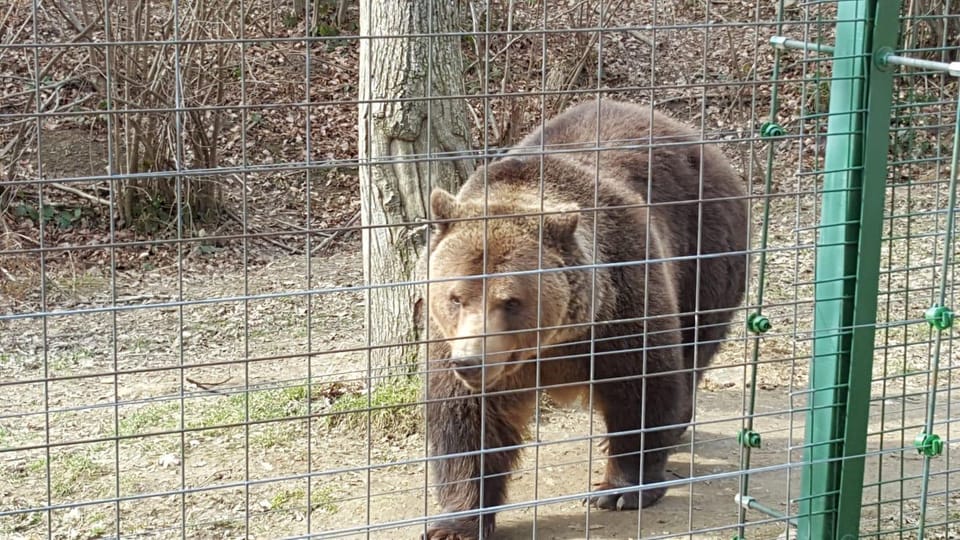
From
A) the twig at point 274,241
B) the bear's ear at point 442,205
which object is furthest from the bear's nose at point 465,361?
the twig at point 274,241

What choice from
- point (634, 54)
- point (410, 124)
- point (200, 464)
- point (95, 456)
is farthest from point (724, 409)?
point (634, 54)

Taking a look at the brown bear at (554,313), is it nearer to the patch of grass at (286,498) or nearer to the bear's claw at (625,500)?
the bear's claw at (625,500)

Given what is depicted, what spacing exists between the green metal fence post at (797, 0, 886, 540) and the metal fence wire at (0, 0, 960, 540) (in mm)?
12

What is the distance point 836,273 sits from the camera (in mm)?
4223

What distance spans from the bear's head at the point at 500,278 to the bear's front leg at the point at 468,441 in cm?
18

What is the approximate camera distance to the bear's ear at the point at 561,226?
5215 millimetres

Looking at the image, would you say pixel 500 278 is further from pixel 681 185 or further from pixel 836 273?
pixel 681 185

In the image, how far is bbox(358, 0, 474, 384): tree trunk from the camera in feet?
20.9

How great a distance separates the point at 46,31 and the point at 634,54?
690 centimetres

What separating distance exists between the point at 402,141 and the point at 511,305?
177cm

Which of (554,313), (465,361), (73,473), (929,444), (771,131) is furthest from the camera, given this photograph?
(73,473)

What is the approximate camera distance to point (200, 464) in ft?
20.5

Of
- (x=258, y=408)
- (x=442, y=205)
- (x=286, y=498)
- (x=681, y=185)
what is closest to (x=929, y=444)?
(x=442, y=205)

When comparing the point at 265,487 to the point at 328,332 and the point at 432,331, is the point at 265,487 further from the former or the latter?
the point at 328,332
